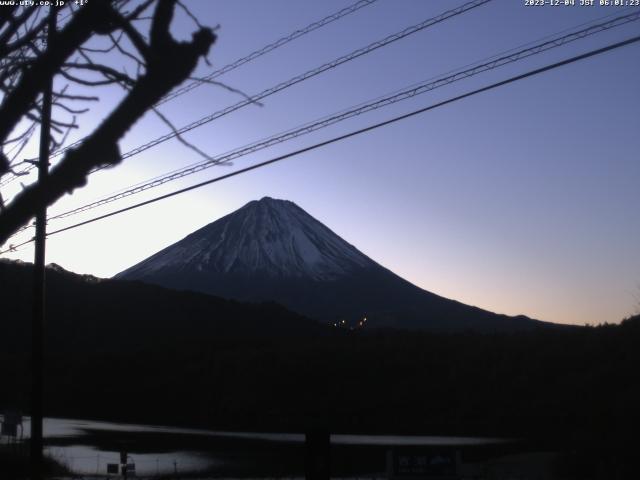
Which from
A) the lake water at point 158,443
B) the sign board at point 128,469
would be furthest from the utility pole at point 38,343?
the lake water at point 158,443

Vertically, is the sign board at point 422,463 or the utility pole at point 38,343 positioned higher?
the utility pole at point 38,343

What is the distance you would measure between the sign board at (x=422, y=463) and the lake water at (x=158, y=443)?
36.9 ft

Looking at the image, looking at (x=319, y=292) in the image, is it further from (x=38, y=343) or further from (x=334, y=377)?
(x=38, y=343)

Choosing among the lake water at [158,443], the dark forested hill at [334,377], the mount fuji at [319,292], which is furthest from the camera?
the mount fuji at [319,292]

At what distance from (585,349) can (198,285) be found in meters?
130

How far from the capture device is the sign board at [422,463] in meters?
15.0

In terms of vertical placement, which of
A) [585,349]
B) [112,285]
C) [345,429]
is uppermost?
[112,285]

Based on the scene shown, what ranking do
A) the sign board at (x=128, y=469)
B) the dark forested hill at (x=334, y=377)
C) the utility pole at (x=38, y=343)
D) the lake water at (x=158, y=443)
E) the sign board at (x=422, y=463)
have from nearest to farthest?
1. the utility pole at (x=38, y=343)
2. the sign board at (x=422, y=463)
3. the sign board at (x=128, y=469)
4. the lake water at (x=158, y=443)
5. the dark forested hill at (x=334, y=377)

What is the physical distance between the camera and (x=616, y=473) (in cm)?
2112

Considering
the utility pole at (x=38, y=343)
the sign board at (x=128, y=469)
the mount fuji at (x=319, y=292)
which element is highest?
the mount fuji at (x=319, y=292)

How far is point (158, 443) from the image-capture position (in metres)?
38.4

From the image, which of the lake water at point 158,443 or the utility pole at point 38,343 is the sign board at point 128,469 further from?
the utility pole at point 38,343

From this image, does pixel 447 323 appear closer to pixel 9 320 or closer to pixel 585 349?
pixel 9 320

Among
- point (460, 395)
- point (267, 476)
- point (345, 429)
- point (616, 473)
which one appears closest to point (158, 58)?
point (616, 473)
